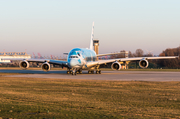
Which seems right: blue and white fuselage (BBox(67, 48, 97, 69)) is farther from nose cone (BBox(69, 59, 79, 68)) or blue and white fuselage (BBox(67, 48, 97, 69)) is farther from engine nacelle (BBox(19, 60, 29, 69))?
engine nacelle (BBox(19, 60, 29, 69))

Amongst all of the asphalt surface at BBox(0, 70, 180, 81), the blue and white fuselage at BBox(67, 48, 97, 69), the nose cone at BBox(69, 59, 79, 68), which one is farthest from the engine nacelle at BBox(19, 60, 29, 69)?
the nose cone at BBox(69, 59, 79, 68)

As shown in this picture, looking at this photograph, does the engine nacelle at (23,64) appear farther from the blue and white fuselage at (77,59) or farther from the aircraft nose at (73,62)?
the aircraft nose at (73,62)

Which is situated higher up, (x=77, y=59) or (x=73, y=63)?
(x=77, y=59)

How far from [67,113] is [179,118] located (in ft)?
14.3

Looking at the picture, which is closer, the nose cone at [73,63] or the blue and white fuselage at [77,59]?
the nose cone at [73,63]

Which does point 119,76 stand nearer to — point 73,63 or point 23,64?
point 73,63

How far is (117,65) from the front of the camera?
4781 centimetres

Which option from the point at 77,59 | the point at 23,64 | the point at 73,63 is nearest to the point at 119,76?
the point at 77,59

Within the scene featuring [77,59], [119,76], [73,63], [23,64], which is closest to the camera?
[119,76]

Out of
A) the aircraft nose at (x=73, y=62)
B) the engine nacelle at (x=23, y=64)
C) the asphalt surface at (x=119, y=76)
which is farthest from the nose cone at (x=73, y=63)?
the engine nacelle at (x=23, y=64)

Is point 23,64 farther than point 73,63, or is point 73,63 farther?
point 23,64

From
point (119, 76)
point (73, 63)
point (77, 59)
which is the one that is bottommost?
point (119, 76)

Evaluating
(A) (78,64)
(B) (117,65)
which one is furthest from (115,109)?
(B) (117,65)

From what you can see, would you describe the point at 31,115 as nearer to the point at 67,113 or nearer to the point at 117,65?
the point at 67,113
